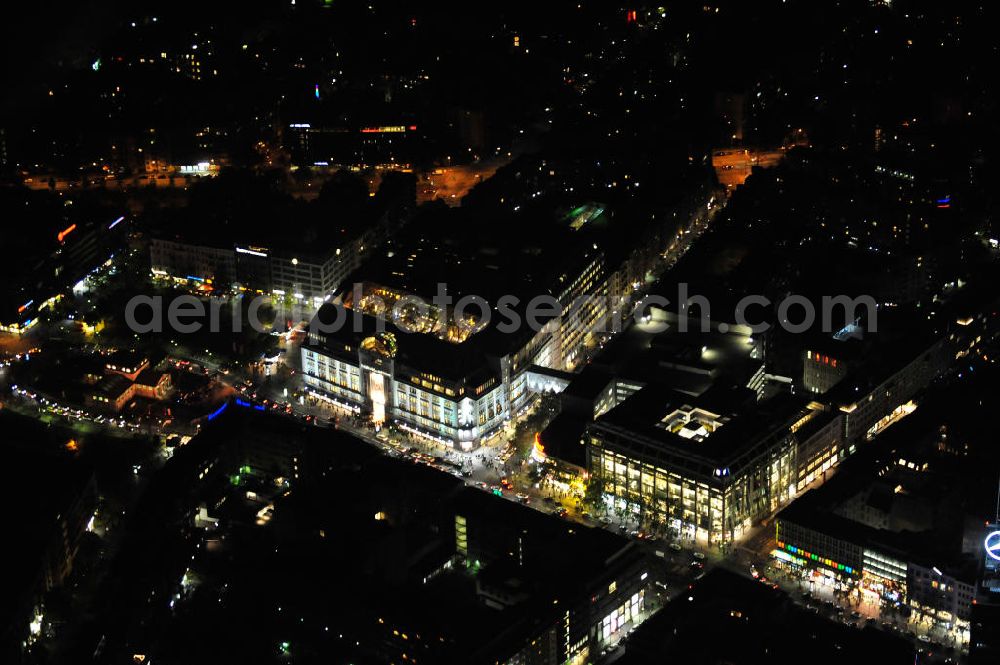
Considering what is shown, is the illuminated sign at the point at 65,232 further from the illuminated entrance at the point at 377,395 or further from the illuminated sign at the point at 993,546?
the illuminated sign at the point at 993,546

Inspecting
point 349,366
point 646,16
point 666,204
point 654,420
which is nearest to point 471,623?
point 654,420

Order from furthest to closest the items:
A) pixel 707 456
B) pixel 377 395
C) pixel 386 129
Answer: pixel 386 129 → pixel 377 395 → pixel 707 456

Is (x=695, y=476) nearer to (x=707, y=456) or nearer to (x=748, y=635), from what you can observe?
(x=707, y=456)

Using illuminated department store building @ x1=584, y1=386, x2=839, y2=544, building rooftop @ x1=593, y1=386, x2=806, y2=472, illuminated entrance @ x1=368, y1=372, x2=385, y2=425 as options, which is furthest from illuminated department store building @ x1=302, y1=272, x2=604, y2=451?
building rooftop @ x1=593, y1=386, x2=806, y2=472

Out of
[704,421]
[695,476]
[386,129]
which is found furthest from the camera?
[386,129]

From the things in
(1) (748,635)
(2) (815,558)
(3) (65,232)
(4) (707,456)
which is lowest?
(2) (815,558)

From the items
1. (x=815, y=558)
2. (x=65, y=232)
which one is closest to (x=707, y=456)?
(x=815, y=558)
